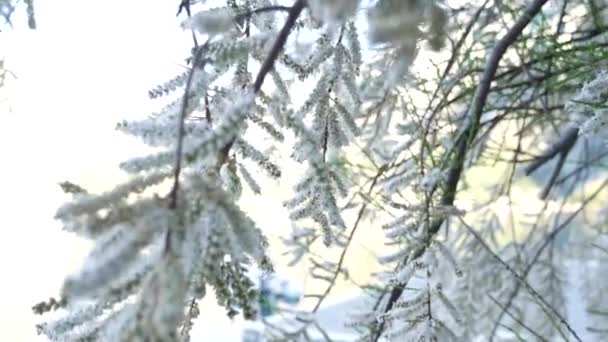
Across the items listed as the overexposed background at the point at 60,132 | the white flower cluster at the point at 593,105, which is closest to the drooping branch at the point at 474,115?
the white flower cluster at the point at 593,105

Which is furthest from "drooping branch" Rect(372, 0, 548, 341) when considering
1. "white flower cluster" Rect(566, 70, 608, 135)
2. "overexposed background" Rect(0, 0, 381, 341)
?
"overexposed background" Rect(0, 0, 381, 341)

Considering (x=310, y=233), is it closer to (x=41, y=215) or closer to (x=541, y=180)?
(x=41, y=215)

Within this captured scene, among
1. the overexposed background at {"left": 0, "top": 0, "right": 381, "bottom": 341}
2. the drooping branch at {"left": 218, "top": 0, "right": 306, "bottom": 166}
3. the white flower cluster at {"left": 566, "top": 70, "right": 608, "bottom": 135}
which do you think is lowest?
the drooping branch at {"left": 218, "top": 0, "right": 306, "bottom": 166}

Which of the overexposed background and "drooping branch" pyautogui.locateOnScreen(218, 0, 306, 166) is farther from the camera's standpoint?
the overexposed background

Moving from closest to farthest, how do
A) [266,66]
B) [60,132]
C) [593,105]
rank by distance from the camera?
[266,66] → [593,105] → [60,132]

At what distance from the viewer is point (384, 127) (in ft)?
5.23

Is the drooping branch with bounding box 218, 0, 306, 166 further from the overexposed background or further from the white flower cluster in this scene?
the overexposed background

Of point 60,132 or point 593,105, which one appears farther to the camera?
point 60,132

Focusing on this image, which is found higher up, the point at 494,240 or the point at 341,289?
the point at 341,289

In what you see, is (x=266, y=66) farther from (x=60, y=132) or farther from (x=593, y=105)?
(x=60, y=132)

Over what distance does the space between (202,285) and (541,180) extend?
1.97 m

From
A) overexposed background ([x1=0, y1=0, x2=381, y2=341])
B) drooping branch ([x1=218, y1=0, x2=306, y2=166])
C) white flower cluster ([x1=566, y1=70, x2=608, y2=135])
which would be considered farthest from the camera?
overexposed background ([x1=0, y1=0, x2=381, y2=341])

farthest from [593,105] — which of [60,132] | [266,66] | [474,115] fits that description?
[60,132]

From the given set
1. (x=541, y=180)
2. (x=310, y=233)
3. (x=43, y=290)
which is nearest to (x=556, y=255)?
(x=541, y=180)
